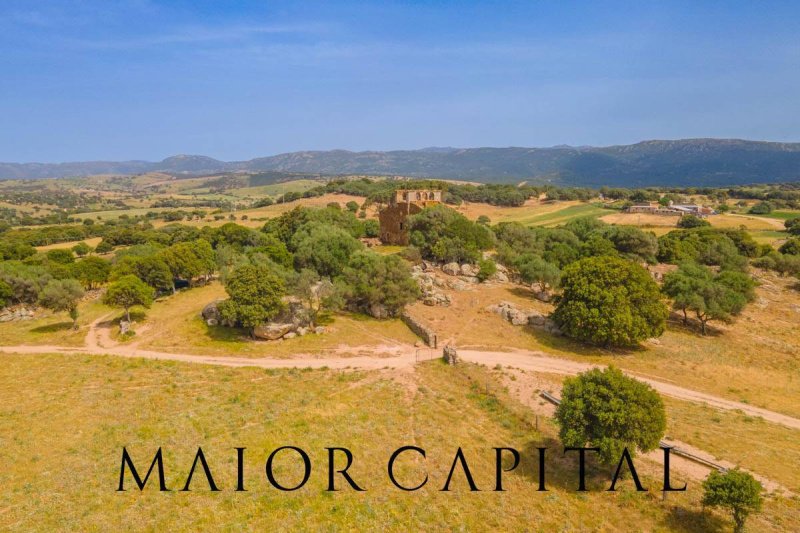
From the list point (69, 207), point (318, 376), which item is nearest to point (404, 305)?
point (318, 376)

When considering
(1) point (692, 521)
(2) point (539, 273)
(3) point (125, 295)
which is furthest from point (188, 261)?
(1) point (692, 521)

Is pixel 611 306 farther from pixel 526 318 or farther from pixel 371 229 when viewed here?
pixel 371 229

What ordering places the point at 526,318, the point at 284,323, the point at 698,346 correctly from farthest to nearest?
the point at 526,318 < the point at 284,323 < the point at 698,346

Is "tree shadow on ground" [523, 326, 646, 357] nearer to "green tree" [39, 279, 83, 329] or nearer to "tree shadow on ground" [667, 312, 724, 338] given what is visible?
"tree shadow on ground" [667, 312, 724, 338]

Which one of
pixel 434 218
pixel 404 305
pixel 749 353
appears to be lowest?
pixel 749 353

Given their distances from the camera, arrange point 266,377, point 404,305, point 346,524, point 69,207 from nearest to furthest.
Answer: point 346,524
point 266,377
point 404,305
point 69,207

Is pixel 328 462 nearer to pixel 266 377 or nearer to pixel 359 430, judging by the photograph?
pixel 359 430

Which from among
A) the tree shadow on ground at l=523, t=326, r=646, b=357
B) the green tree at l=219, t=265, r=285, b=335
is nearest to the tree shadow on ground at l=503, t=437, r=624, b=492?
the tree shadow on ground at l=523, t=326, r=646, b=357
